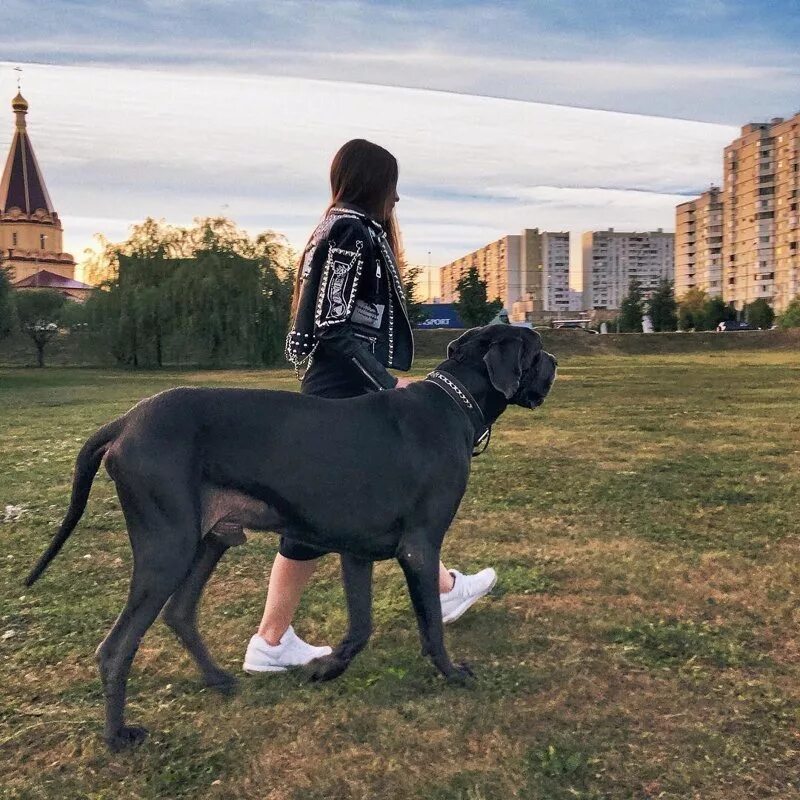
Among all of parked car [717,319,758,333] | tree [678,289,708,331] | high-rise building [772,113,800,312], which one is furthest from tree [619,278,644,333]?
high-rise building [772,113,800,312]

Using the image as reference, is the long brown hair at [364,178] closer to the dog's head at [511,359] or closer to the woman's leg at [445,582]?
the dog's head at [511,359]

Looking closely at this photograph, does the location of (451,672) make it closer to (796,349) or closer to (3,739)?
(3,739)

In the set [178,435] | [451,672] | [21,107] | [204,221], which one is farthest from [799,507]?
[21,107]

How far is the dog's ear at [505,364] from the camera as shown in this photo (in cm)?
343

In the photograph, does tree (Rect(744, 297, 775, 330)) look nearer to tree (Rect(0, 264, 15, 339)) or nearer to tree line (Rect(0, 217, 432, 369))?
tree line (Rect(0, 217, 432, 369))

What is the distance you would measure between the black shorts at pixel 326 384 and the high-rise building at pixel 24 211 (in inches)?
4011

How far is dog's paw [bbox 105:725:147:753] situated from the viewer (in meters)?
2.94

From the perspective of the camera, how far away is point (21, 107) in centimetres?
9675

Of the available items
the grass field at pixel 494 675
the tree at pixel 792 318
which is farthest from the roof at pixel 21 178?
the grass field at pixel 494 675

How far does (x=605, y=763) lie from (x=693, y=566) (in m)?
2.57

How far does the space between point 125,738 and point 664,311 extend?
75255 mm

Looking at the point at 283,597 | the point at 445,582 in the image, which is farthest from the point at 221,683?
the point at 445,582

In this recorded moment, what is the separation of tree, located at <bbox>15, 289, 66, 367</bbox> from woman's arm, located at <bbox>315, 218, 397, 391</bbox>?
149ft

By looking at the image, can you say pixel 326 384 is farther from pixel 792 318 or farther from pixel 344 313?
pixel 792 318
